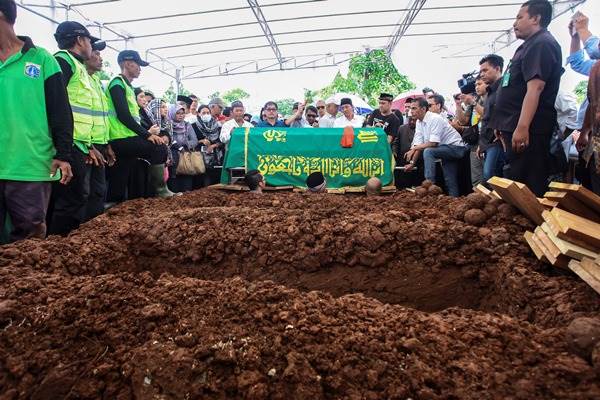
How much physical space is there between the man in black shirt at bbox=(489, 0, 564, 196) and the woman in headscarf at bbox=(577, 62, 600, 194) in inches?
10.7

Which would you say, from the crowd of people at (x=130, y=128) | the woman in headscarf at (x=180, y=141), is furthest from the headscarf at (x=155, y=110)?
the woman in headscarf at (x=180, y=141)

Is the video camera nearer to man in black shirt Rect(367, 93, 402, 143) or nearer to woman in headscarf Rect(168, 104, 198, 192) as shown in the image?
man in black shirt Rect(367, 93, 402, 143)

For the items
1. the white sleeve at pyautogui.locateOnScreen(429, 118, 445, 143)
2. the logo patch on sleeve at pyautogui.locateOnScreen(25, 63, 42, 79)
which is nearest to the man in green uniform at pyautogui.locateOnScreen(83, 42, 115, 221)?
the logo patch on sleeve at pyautogui.locateOnScreen(25, 63, 42, 79)

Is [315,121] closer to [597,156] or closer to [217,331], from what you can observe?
[597,156]

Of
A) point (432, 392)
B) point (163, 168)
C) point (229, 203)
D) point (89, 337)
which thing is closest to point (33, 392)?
point (89, 337)

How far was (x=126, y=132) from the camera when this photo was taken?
187 inches

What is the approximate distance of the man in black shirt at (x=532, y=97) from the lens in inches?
133

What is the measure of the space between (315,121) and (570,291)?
7470 millimetres

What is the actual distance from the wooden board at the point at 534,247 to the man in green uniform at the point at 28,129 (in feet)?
10.3

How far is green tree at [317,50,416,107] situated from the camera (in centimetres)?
1350

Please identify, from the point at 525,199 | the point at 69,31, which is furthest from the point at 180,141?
the point at 525,199

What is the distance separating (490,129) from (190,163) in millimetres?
4802

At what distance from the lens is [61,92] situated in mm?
2883

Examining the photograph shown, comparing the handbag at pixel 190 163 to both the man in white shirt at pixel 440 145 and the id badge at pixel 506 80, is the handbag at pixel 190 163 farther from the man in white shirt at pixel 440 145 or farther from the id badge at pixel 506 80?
the id badge at pixel 506 80
